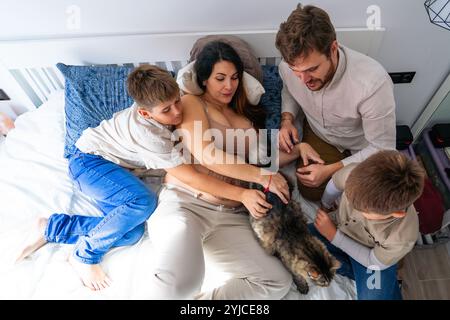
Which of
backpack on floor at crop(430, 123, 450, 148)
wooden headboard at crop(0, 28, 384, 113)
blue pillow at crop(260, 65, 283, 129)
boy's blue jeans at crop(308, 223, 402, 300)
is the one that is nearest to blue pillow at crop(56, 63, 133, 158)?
wooden headboard at crop(0, 28, 384, 113)

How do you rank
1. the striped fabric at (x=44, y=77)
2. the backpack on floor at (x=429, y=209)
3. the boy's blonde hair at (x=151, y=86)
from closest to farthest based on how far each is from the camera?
the boy's blonde hair at (x=151, y=86) < the backpack on floor at (x=429, y=209) < the striped fabric at (x=44, y=77)

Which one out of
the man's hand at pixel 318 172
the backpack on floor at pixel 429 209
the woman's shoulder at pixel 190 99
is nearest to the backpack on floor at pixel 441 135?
the backpack on floor at pixel 429 209

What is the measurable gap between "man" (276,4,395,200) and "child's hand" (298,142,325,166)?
2 cm

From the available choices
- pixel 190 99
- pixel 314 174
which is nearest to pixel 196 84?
pixel 190 99

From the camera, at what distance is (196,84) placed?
4.08 feet

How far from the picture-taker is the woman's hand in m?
1.16

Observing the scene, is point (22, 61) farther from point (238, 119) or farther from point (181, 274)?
point (181, 274)

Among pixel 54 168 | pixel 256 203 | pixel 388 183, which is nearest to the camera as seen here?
pixel 388 183

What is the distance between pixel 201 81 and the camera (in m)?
1.22

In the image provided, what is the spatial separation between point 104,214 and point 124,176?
21cm

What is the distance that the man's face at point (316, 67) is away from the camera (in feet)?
3.25

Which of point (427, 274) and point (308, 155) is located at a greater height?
point (308, 155)

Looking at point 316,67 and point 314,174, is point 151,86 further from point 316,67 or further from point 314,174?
point 314,174

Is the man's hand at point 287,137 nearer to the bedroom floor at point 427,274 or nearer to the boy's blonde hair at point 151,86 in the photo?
the boy's blonde hair at point 151,86
